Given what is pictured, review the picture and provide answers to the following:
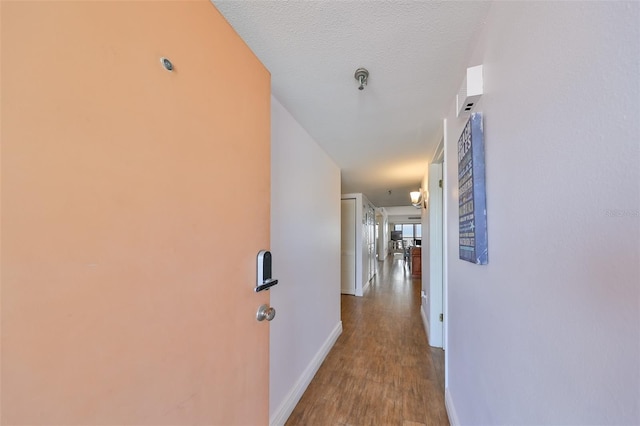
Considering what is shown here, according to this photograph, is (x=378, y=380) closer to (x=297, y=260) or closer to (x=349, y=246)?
(x=297, y=260)

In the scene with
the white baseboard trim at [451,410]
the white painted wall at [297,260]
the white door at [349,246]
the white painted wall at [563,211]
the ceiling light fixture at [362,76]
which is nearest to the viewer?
the white painted wall at [563,211]

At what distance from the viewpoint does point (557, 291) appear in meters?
0.57

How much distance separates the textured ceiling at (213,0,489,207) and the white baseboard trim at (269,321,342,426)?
6.75ft

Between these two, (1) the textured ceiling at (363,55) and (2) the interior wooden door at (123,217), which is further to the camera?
(1) the textured ceiling at (363,55)

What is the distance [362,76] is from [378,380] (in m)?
2.34

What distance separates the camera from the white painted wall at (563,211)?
40 cm

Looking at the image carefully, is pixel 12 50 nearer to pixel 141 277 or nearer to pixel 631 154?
pixel 141 277

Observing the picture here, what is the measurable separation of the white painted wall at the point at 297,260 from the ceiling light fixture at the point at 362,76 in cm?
59

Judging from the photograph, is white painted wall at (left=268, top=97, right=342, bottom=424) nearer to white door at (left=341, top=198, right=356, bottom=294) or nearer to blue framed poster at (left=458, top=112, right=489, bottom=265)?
blue framed poster at (left=458, top=112, right=489, bottom=265)

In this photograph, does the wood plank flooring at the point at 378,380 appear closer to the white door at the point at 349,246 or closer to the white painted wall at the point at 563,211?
the white painted wall at the point at 563,211

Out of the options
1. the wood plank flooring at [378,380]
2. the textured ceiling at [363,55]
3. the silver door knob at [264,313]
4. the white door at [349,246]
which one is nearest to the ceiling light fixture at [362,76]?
the textured ceiling at [363,55]

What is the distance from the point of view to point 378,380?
208cm

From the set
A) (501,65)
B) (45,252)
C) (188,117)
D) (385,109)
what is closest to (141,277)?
(45,252)

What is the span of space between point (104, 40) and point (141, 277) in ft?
1.88
